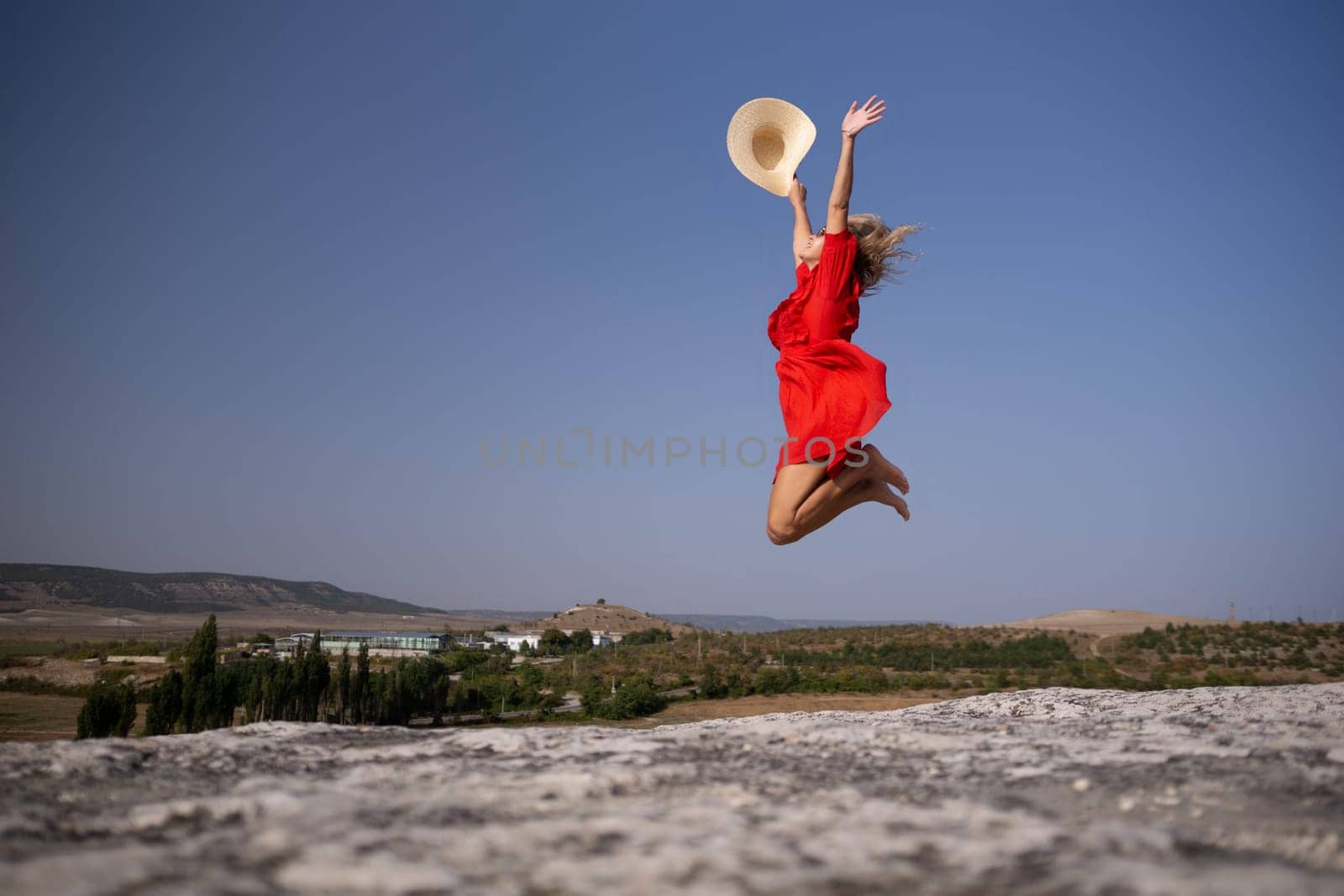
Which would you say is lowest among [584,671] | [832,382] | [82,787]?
[584,671]

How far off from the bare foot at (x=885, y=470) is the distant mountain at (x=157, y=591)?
138 metres

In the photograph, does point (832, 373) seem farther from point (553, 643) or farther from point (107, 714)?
point (553, 643)

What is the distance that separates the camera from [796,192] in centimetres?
834

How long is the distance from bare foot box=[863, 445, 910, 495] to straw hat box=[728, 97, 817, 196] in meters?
2.62

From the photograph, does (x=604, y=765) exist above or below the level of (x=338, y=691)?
above

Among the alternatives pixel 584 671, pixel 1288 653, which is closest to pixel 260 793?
pixel 1288 653

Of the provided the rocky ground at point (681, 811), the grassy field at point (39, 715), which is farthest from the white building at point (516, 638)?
the rocky ground at point (681, 811)

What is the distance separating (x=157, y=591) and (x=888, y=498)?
478 ft

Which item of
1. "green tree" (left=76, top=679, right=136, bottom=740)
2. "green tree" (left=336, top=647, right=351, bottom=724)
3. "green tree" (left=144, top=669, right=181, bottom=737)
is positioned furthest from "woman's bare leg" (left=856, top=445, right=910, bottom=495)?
"green tree" (left=336, top=647, right=351, bottom=724)

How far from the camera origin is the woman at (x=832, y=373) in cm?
729

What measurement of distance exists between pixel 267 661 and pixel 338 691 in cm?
332

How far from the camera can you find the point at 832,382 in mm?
7598

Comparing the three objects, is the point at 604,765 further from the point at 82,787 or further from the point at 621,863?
the point at 82,787

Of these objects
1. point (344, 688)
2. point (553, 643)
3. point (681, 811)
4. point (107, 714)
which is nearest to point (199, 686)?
point (107, 714)
